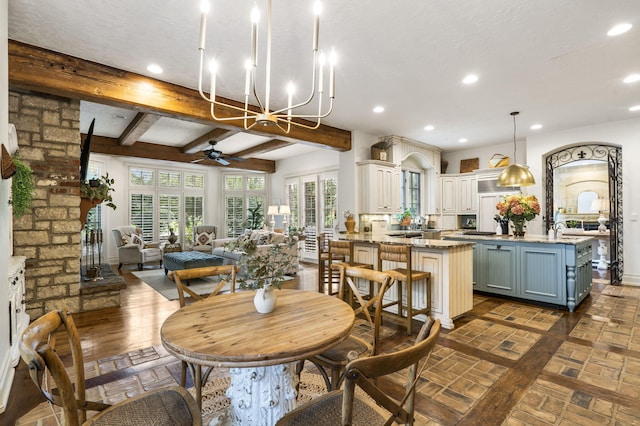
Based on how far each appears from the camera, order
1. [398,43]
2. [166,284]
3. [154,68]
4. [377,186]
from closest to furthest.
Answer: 1. [398,43]
2. [154,68]
3. [166,284]
4. [377,186]

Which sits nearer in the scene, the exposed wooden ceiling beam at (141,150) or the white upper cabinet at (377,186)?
the white upper cabinet at (377,186)

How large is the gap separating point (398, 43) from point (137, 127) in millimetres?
4665

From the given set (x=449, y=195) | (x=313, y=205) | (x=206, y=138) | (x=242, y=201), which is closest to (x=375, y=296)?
(x=206, y=138)

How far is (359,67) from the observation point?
3549 millimetres

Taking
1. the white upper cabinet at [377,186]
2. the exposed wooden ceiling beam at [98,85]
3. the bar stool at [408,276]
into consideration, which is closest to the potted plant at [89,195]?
the exposed wooden ceiling beam at [98,85]

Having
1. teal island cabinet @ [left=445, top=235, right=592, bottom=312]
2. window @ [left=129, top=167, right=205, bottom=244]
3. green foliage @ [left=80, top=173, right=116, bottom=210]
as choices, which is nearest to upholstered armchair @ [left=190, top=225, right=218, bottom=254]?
window @ [left=129, top=167, right=205, bottom=244]

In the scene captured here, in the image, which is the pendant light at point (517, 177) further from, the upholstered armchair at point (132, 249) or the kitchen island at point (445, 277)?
the upholstered armchair at point (132, 249)

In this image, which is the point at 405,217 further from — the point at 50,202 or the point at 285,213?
the point at 50,202

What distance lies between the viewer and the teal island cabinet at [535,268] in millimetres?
4074

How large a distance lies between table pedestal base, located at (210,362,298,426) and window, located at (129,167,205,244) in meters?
8.24

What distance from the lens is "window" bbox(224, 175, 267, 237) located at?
10.1 meters

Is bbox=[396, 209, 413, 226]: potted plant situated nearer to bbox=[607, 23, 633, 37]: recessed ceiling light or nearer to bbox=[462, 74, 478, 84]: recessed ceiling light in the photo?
bbox=[462, 74, 478, 84]: recessed ceiling light

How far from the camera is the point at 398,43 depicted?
10.00ft

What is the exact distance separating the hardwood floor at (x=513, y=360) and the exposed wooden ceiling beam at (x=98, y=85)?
8.44 feet
